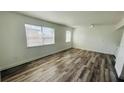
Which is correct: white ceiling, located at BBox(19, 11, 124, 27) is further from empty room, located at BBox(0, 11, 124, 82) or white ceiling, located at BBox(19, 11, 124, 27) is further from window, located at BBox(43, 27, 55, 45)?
window, located at BBox(43, 27, 55, 45)

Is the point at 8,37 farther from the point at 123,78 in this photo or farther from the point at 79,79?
the point at 123,78

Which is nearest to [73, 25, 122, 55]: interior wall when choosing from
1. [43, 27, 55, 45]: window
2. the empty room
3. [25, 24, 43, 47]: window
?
the empty room

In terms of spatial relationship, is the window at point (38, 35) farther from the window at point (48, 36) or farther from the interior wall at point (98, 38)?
the interior wall at point (98, 38)

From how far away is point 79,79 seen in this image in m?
2.69

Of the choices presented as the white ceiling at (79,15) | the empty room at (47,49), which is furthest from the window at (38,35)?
the white ceiling at (79,15)

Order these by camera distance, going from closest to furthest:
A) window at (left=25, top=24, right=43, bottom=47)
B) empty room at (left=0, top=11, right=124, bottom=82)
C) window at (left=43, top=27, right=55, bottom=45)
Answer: empty room at (left=0, top=11, right=124, bottom=82) → window at (left=25, top=24, right=43, bottom=47) → window at (left=43, top=27, right=55, bottom=45)

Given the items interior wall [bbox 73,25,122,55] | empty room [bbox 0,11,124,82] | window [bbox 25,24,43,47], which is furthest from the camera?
interior wall [bbox 73,25,122,55]

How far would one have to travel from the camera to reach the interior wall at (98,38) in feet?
20.9

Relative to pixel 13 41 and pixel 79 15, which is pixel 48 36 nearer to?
pixel 13 41

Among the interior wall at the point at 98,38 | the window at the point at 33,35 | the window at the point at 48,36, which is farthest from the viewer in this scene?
the interior wall at the point at 98,38

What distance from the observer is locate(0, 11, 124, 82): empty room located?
2.79m

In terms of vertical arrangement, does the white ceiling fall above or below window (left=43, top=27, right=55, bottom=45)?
above

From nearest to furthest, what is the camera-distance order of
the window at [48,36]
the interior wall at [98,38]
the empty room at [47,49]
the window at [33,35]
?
the empty room at [47,49]
the window at [33,35]
the window at [48,36]
the interior wall at [98,38]
